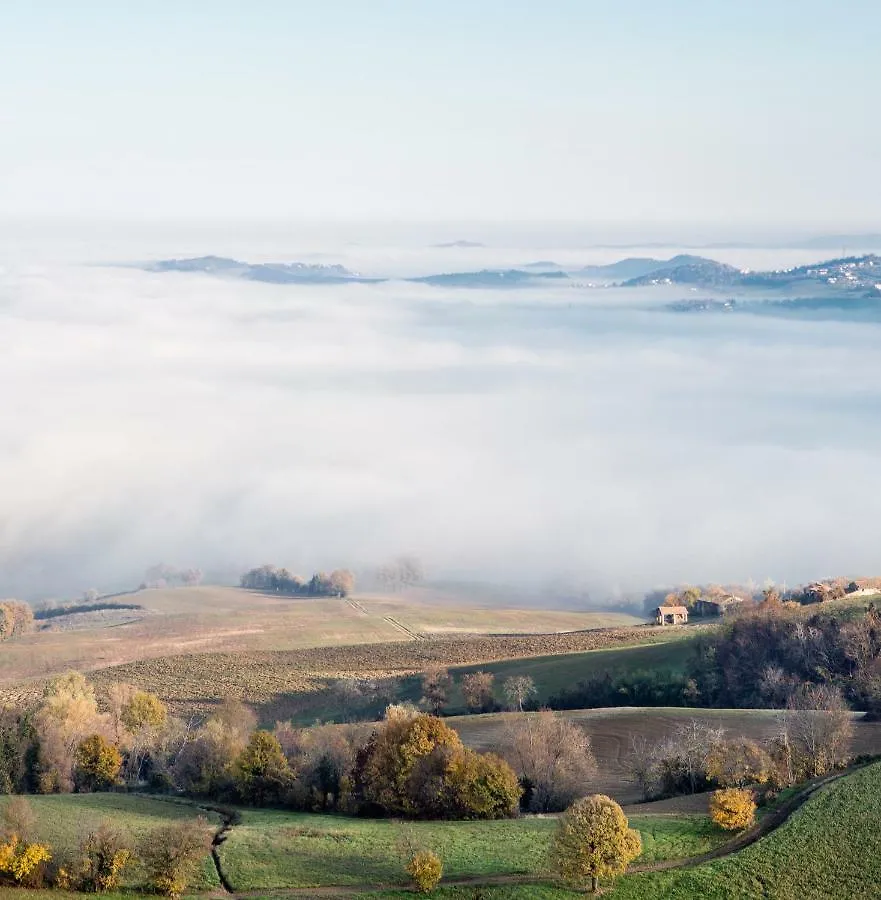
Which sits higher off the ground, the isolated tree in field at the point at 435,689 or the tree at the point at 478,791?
the tree at the point at 478,791

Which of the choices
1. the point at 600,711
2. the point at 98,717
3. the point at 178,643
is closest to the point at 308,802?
the point at 98,717

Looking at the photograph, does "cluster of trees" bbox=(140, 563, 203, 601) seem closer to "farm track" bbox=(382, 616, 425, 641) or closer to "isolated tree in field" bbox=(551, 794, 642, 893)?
"farm track" bbox=(382, 616, 425, 641)

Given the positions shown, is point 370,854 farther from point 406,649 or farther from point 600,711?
point 406,649

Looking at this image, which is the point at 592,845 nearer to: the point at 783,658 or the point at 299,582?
the point at 783,658

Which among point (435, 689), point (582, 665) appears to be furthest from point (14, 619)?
point (582, 665)

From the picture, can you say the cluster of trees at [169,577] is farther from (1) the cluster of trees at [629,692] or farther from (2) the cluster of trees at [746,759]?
(2) the cluster of trees at [746,759]

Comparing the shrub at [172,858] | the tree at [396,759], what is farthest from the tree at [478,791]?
the shrub at [172,858]

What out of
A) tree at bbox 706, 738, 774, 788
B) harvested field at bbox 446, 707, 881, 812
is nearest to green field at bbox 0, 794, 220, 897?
harvested field at bbox 446, 707, 881, 812

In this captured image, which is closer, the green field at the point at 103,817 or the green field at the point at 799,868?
the green field at the point at 799,868
